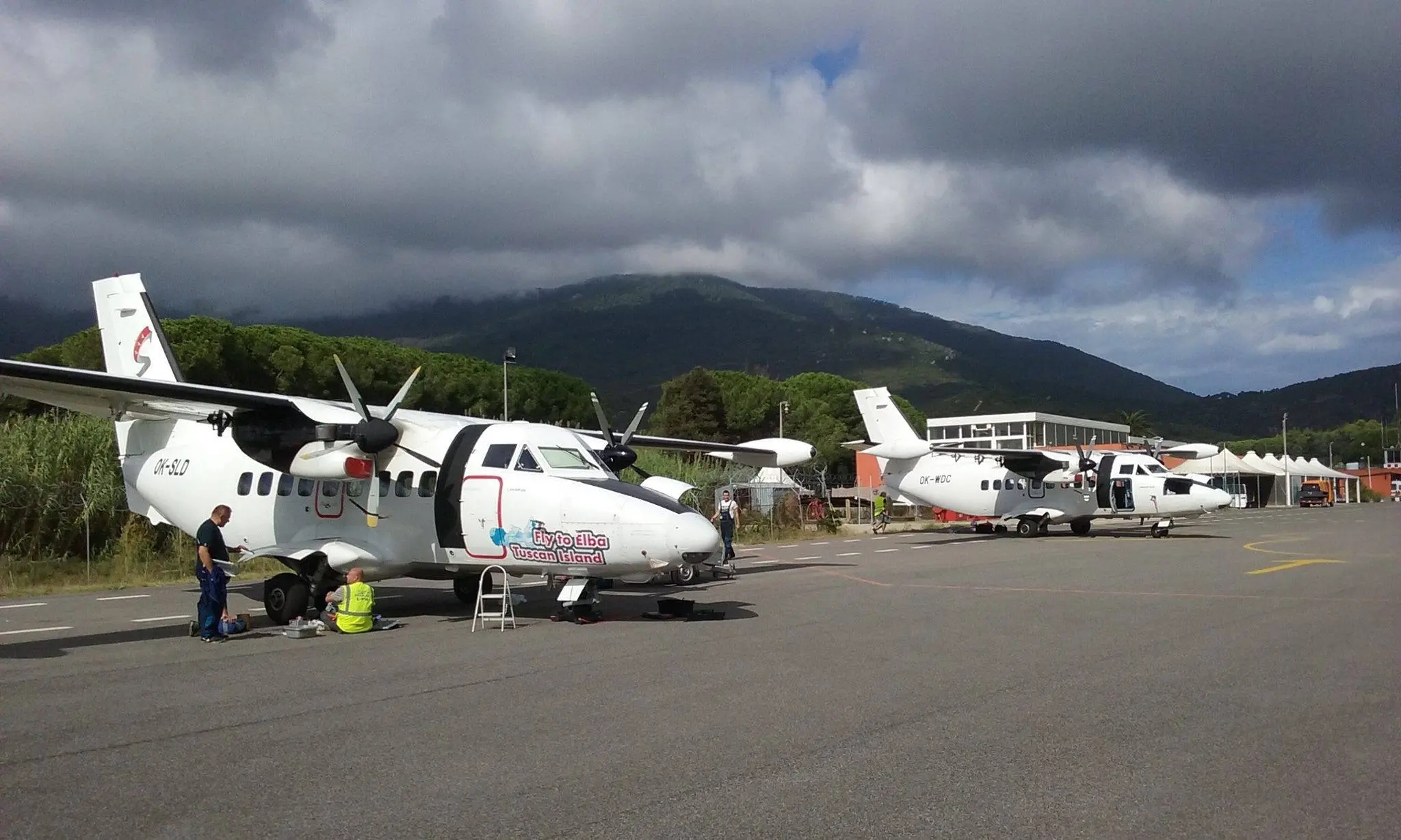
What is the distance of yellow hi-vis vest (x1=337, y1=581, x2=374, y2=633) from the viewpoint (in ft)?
40.4

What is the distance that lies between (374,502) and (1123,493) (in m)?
26.4

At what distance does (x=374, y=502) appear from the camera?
552 inches

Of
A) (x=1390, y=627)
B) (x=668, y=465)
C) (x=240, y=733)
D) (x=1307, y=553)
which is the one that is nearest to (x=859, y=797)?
(x=240, y=733)

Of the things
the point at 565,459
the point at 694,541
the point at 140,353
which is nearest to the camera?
the point at 694,541

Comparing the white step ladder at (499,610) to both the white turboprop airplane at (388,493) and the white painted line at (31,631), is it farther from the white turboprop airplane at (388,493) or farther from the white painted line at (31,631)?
the white painted line at (31,631)

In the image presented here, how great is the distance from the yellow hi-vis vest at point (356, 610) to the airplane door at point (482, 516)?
1465 mm

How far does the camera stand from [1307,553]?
24.5 meters

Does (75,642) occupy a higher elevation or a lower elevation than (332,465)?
lower

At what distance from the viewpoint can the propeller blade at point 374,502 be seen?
14.0 meters

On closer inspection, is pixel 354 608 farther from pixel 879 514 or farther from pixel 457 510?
pixel 879 514

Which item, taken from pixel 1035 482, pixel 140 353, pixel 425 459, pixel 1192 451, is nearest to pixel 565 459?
pixel 425 459

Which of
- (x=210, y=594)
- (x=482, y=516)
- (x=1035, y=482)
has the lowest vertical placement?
(x=210, y=594)

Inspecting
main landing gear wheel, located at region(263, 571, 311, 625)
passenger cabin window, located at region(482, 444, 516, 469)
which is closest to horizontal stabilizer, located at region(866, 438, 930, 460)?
passenger cabin window, located at region(482, 444, 516, 469)

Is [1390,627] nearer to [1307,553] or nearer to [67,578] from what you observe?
[1307,553]
